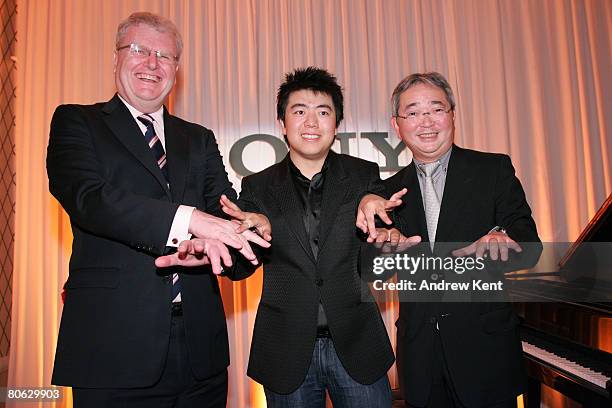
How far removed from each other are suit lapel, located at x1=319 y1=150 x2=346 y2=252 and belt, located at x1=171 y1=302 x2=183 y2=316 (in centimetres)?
51

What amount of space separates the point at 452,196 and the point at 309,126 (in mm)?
616

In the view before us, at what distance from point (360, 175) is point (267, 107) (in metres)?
2.37

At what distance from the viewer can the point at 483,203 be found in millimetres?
1771

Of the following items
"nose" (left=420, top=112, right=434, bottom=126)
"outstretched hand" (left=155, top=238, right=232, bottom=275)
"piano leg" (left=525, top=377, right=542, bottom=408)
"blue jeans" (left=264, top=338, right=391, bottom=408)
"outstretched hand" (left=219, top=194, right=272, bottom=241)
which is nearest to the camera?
"outstretched hand" (left=155, top=238, right=232, bottom=275)

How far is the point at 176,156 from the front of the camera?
1.57 metres

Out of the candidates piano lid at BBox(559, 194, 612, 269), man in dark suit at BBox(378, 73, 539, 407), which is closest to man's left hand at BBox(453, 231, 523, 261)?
man in dark suit at BBox(378, 73, 539, 407)

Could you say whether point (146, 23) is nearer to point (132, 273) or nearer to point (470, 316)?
point (132, 273)

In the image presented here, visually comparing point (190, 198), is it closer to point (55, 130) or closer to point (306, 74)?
point (55, 130)

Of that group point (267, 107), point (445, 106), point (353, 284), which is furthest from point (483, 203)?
point (267, 107)

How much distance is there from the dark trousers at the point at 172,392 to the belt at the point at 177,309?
0.01 metres

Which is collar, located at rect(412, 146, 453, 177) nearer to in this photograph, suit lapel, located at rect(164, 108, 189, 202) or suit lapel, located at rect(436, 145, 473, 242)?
suit lapel, located at rect(436, 145, 473, 242)

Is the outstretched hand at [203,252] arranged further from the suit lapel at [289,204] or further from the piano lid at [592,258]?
the piano lid at [592,258]

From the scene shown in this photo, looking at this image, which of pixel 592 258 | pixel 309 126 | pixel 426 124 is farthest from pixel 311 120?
pixel 592 258

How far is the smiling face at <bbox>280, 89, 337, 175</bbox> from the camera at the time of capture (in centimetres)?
178
